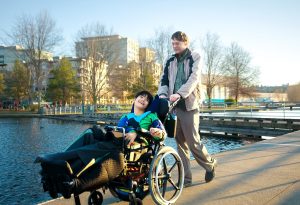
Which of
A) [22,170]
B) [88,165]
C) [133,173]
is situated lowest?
[22,170]

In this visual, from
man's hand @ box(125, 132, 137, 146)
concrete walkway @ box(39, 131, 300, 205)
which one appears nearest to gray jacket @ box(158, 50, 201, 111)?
man's hand @ box(125, 132, 137, 146)

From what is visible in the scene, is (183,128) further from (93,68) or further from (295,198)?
(93,68)

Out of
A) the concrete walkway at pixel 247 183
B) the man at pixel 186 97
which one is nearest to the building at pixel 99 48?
the concrete walkway at pixel 247 183

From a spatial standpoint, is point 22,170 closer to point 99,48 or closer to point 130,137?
point 130,137

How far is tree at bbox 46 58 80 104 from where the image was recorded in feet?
196

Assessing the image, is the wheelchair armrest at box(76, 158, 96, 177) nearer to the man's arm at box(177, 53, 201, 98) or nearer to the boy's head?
the boy's head

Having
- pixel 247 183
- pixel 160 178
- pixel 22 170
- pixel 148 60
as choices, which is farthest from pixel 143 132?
pixel 148 60

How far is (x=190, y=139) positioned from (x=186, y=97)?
570 millimetres

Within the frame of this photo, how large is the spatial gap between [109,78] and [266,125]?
3940 cm

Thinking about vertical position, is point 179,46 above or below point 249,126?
above

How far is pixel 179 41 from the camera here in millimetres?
4152

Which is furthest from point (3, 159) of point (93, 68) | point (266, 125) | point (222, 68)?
point (222, 68)

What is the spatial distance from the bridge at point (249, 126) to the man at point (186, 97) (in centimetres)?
1491

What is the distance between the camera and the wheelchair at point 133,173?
8.07ft
